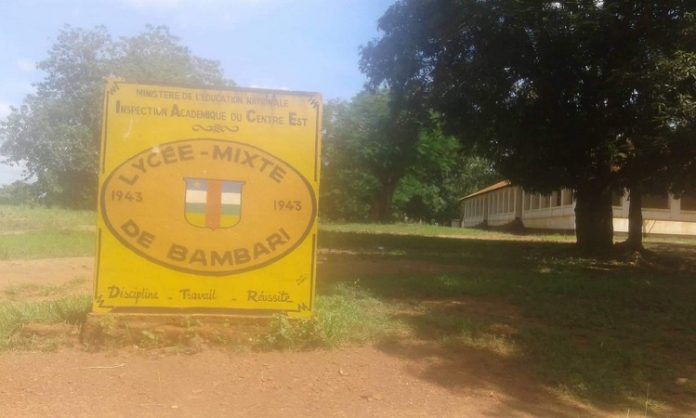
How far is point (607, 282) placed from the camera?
1007 centimetres

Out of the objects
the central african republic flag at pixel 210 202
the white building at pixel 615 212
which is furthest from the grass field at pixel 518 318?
the white building at pixel 615 212

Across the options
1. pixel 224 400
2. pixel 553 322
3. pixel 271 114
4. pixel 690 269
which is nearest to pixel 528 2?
pixel 690 269

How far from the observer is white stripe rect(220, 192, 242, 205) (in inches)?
217

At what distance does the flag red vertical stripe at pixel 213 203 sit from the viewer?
5.49m

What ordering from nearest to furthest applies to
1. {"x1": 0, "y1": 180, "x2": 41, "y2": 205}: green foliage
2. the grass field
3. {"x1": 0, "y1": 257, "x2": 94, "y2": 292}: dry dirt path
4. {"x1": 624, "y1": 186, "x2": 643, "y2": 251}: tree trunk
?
the grass field < {"x1": 0, "y1": 257, "x2": 94, "y2": 292}: dry dirt path < {"x1": 624, "y1": 186, "x2": 643, "y2": 251}: tree trunk < {"x1": 0, "y1": 180, "x2": 41, "y2": 205}: green foliage

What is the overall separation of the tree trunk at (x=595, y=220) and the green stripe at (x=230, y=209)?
11.3 meters

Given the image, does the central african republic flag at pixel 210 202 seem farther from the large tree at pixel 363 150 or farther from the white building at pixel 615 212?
the large tree at pixel 363 150

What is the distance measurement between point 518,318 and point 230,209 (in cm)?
352

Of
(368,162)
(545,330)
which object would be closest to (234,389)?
(545,330)

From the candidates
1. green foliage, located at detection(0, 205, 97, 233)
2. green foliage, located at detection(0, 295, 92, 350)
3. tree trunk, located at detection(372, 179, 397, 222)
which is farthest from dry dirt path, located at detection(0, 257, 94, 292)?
Answer: tree trunk, located at detection(372, 179, 397, 222)

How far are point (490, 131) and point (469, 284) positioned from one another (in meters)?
6.29

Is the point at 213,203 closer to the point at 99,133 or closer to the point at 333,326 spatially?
the point at 333,326

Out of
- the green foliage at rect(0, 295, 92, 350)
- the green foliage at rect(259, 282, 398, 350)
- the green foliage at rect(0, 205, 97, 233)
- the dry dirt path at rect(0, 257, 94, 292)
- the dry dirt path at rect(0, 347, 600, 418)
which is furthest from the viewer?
the green foliage at rect(0, 205, 97, 233)

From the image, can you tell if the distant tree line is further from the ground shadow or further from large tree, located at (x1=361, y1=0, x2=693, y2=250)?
the ground shadow
